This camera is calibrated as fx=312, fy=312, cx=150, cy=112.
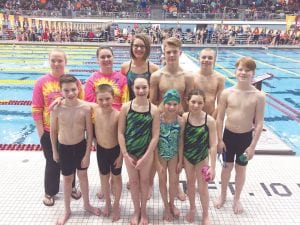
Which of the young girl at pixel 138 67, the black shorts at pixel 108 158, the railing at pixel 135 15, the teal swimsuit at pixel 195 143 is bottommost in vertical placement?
the black shorts at pixel 108 158

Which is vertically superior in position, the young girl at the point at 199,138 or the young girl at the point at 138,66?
the young girl at the point at 138,66

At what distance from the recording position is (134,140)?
108 inches

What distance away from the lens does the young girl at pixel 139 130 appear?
8.89 ft

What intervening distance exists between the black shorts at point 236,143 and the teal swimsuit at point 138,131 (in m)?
0.83

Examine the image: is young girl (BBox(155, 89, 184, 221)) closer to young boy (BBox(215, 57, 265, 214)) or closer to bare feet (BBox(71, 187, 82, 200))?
young boy (BBox(215, 57, 265, 214))

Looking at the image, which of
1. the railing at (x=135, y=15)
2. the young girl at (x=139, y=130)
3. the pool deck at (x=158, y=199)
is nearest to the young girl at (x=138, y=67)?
the young girl at (x=139, y=130)

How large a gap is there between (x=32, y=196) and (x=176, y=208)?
157 cm

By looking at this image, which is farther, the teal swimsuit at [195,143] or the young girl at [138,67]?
the young girl at [138,67]

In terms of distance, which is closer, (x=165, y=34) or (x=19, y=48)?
(x=19, y=48)

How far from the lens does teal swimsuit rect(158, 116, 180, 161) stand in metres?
2.78

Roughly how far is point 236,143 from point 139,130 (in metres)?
1.00

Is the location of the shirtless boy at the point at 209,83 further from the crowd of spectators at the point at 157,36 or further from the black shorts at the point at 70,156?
the crowd of spectators at the point at 157,36

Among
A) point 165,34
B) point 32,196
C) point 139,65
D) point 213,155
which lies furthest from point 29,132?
point 165,34

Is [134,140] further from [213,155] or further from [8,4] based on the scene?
[8,4]
